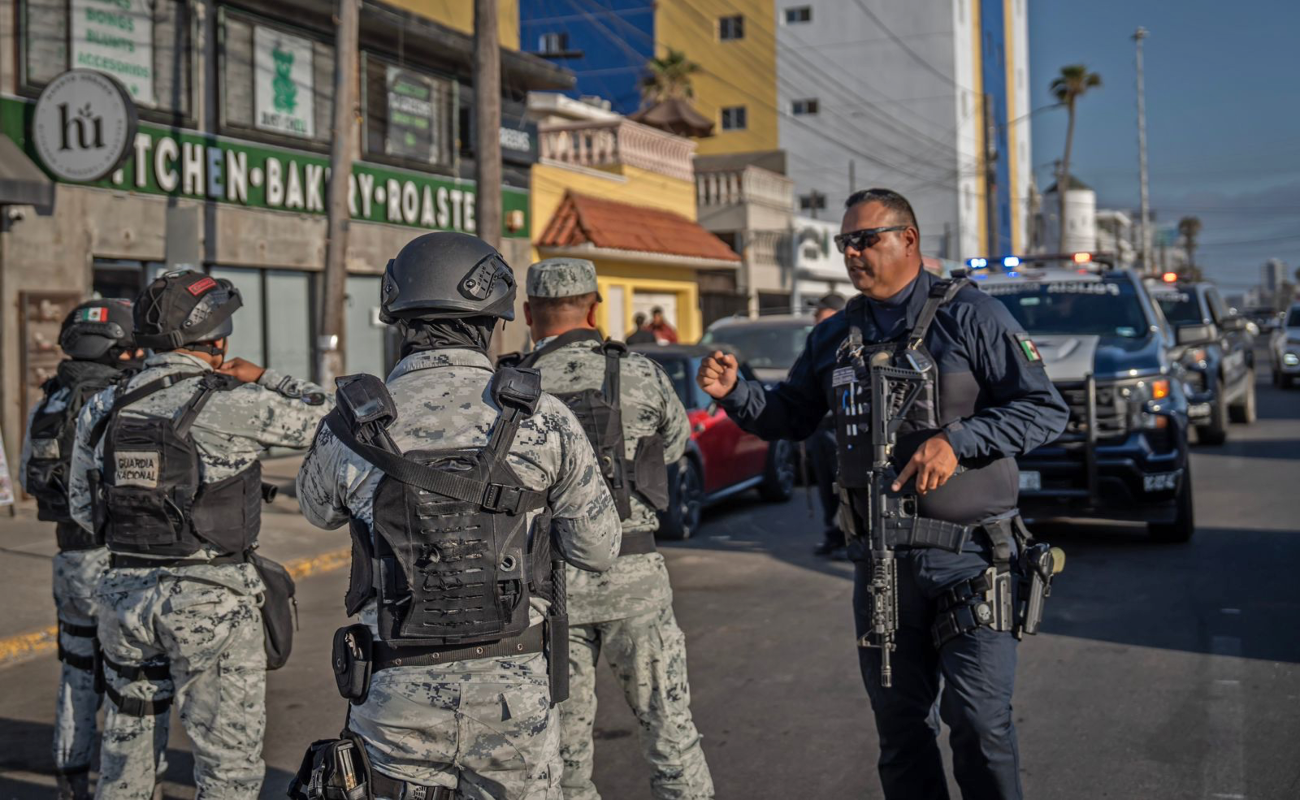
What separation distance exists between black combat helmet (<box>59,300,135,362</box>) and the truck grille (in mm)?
6127

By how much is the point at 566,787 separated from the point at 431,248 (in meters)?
1.82

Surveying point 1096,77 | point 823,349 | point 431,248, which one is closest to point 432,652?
point 431,248

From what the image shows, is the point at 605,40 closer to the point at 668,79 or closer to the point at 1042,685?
the point at 668,79

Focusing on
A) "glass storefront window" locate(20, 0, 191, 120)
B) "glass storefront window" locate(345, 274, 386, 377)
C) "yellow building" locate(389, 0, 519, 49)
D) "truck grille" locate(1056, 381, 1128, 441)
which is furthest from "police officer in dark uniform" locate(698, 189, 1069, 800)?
"yellow building" locate(389, 0, 519, 49)

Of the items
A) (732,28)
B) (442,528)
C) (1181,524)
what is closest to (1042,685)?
(1181,524)

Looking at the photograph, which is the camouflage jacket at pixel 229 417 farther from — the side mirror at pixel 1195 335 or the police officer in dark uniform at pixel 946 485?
the side mirror at pixel 1195 335

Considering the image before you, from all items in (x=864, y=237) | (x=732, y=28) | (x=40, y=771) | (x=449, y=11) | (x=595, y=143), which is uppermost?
(x=732, y=28)

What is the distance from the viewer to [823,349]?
3.97m

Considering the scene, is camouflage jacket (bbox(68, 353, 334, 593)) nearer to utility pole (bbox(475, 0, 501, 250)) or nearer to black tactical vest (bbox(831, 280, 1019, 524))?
black tactical vest (bbox(831, 280, 1019, 524))

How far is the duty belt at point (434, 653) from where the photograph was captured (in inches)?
103

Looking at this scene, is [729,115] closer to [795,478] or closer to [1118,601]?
[795,478]

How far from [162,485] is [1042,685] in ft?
13.3

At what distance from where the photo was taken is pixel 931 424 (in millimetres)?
3547

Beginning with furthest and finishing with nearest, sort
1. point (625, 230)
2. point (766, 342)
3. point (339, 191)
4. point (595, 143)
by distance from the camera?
point (595, 143)
point (625, 230)
point (766, 342)
point (339, 191)
